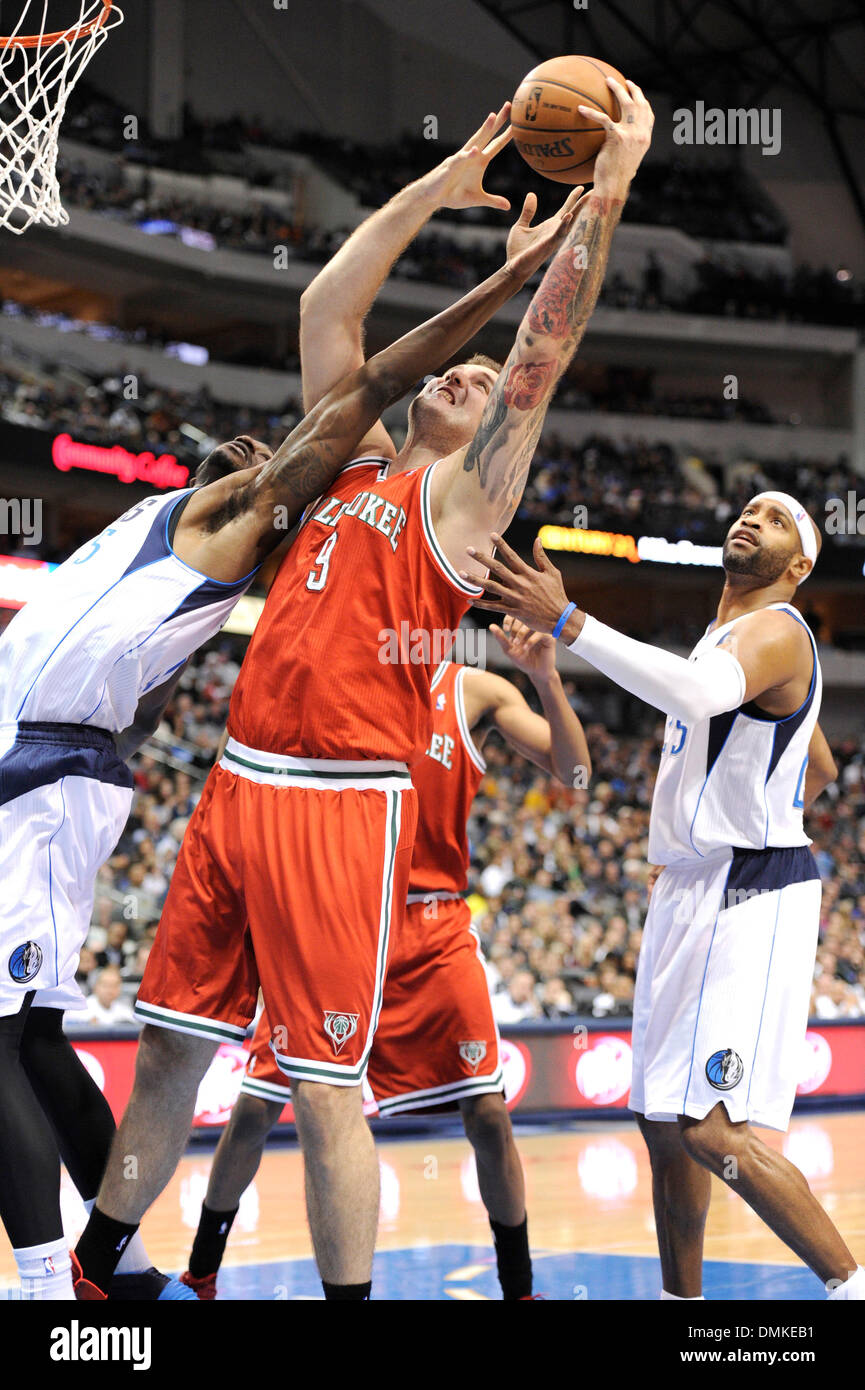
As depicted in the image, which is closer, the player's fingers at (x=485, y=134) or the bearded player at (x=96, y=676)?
the bearded player at (x=96, y=676)

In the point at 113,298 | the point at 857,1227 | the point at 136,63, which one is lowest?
the point at 857,1227

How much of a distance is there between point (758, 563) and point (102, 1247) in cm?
276

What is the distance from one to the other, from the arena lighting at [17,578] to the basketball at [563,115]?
499 inches

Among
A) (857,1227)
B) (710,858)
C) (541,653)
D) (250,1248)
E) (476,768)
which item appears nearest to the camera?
(710,858)

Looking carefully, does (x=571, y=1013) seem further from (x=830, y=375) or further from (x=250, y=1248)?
(x=830, y=375)

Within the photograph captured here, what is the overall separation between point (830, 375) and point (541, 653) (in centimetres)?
3122

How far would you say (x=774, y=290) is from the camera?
32.3 meters

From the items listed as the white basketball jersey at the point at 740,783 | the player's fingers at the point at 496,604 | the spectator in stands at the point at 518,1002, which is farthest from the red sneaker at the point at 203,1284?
the spectator in stands at the point at 518,1002

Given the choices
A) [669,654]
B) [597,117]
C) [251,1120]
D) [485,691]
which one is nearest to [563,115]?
[597,117]

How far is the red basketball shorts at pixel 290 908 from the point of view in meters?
3.35

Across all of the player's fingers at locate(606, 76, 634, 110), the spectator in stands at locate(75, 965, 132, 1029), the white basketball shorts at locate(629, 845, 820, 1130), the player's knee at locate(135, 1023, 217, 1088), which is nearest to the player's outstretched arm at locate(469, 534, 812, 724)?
the white basketball shorts at locate(629, 845, 820, 1130)

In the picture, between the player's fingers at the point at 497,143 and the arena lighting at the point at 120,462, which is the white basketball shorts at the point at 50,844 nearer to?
the player's fingers at the point at 497,143

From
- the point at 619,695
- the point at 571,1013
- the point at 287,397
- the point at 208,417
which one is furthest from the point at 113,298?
the point at 571,1013

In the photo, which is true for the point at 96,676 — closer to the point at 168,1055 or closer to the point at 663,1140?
the point at 168,1055
